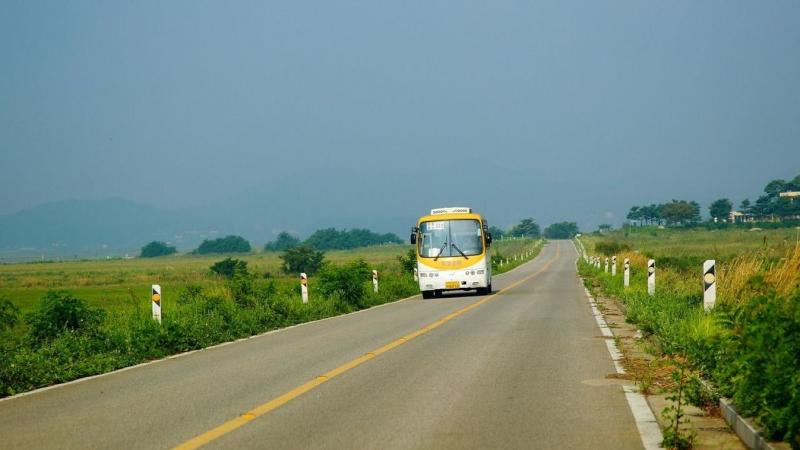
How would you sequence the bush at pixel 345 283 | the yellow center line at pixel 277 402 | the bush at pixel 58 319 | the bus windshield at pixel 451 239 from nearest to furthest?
the yellow center line at pixel 277 402 < the bush at pixel 58 319 < the bush at pixel 345 283 < the bus windshield at pixel 451 239

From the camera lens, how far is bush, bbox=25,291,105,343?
15.1 m

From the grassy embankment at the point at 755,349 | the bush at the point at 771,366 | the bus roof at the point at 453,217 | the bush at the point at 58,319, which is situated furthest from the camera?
the bus roof at the point at 453,217

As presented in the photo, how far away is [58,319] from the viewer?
1525 cm

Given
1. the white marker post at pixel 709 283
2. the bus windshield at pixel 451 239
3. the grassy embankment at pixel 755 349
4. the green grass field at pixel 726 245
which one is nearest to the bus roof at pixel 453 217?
the bus windshield at pixel 451 239

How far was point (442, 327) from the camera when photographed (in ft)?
62.4

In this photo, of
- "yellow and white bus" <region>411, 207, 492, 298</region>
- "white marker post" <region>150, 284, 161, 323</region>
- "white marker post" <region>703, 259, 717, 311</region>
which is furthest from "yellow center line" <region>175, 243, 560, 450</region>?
"yellow and white bus" <region>411, 207, 492, 298</region>

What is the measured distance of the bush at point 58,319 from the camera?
15.1m

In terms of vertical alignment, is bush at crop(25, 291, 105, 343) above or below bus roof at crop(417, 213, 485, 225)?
below

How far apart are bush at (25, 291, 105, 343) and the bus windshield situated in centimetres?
1754

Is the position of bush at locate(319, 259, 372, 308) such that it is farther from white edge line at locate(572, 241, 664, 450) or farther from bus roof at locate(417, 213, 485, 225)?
white edge line at locate(572, 241, 664, 450)

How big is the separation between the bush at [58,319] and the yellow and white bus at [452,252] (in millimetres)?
17077

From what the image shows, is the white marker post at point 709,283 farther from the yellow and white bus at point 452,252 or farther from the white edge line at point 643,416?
the yellow and white bus at point 452,252

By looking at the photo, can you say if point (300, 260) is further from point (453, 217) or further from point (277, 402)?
point (277, 402)

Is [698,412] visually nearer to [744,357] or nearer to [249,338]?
[744,357]
